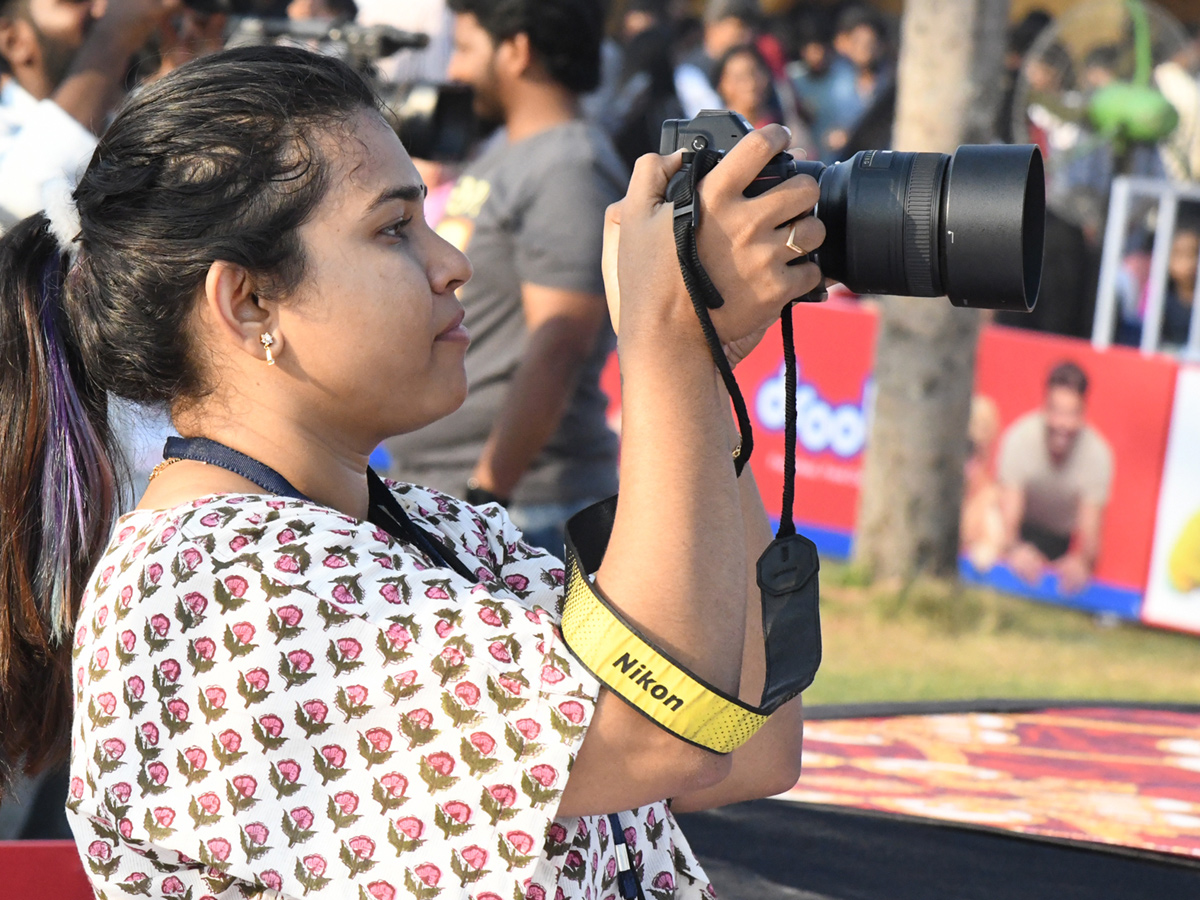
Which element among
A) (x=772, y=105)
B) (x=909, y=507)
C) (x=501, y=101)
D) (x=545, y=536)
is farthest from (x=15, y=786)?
(x=772, y=105)

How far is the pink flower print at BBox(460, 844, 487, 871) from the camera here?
1.08 metres

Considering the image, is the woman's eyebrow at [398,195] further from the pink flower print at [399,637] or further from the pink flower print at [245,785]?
the pink flower print at [245,785]

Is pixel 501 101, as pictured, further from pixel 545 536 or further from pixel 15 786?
pixel 15 786

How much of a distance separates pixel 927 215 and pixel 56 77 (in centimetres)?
227

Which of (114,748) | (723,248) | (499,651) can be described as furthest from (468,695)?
(723,248)

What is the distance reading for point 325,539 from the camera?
3.70 ft

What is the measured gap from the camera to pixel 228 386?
127cm

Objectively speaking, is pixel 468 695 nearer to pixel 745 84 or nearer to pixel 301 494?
pixel 301 494

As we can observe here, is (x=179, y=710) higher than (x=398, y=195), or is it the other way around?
(x=398, y=195)

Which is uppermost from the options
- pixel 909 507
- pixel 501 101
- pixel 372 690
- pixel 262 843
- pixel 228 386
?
pixel 501 101

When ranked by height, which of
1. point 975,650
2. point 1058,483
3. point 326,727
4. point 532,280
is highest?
point 532,280

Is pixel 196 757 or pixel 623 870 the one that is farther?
pixel 623 870

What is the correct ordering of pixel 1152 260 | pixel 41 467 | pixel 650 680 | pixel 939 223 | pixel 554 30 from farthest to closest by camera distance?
pixel 1152 260, pixel 554 30, pixel 41 467, pixel 939 223, pixel 650 680

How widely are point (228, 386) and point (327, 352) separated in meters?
0.11
